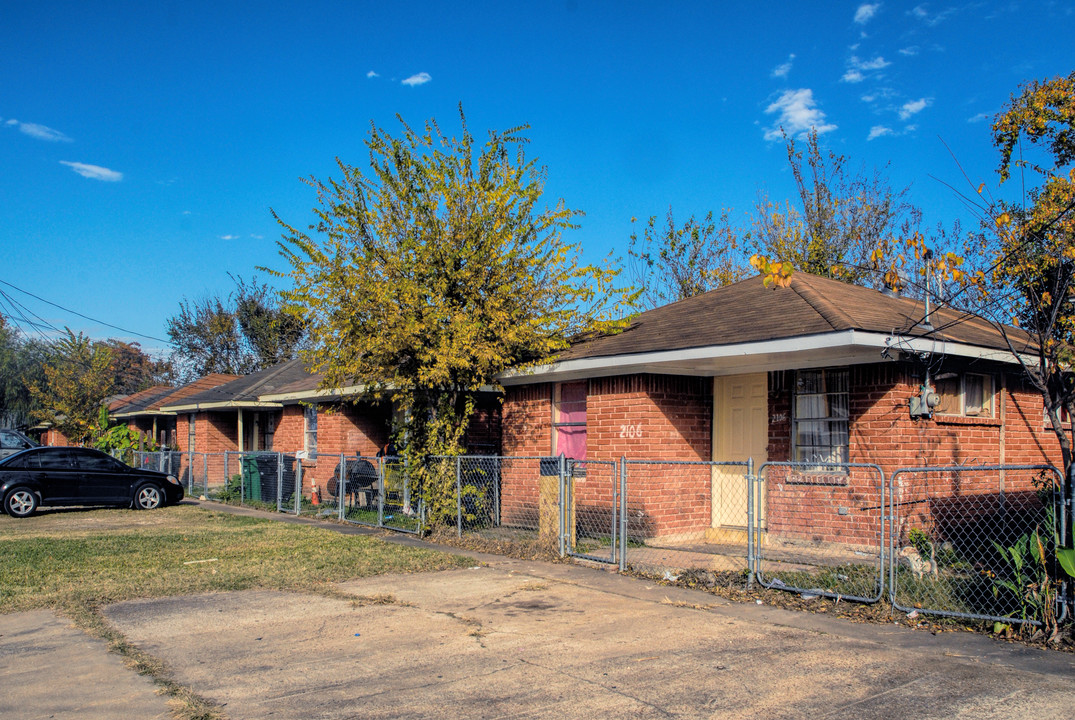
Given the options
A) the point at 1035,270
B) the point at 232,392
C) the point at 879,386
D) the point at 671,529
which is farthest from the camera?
the point at 232,392

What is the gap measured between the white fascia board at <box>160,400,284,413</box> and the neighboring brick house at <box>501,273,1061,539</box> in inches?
448

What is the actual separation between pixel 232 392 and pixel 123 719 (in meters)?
21.8

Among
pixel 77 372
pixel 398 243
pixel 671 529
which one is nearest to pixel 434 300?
pixel 398 243

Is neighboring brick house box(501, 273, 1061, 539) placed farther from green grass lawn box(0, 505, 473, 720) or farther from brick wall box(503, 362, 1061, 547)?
green grass lawn box(0, 505, 473, 720)

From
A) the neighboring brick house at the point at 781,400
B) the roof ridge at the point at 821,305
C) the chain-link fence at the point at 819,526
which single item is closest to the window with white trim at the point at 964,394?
the neighboring brick house at the point at 781,400

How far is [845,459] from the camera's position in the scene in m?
10.3

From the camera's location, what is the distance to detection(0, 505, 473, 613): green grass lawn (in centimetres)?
883

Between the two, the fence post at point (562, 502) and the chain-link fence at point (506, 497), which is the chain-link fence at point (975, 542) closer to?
the fence post at point (562, 502)

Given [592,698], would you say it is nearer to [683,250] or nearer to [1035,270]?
[1035,270]

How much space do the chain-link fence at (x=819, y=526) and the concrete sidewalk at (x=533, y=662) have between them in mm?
1375

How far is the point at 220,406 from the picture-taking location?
2438 centimetres

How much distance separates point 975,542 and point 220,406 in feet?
67.5

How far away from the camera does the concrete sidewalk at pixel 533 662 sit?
16.4 feet

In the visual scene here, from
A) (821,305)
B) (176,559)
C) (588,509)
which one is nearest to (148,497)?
(176,559)
